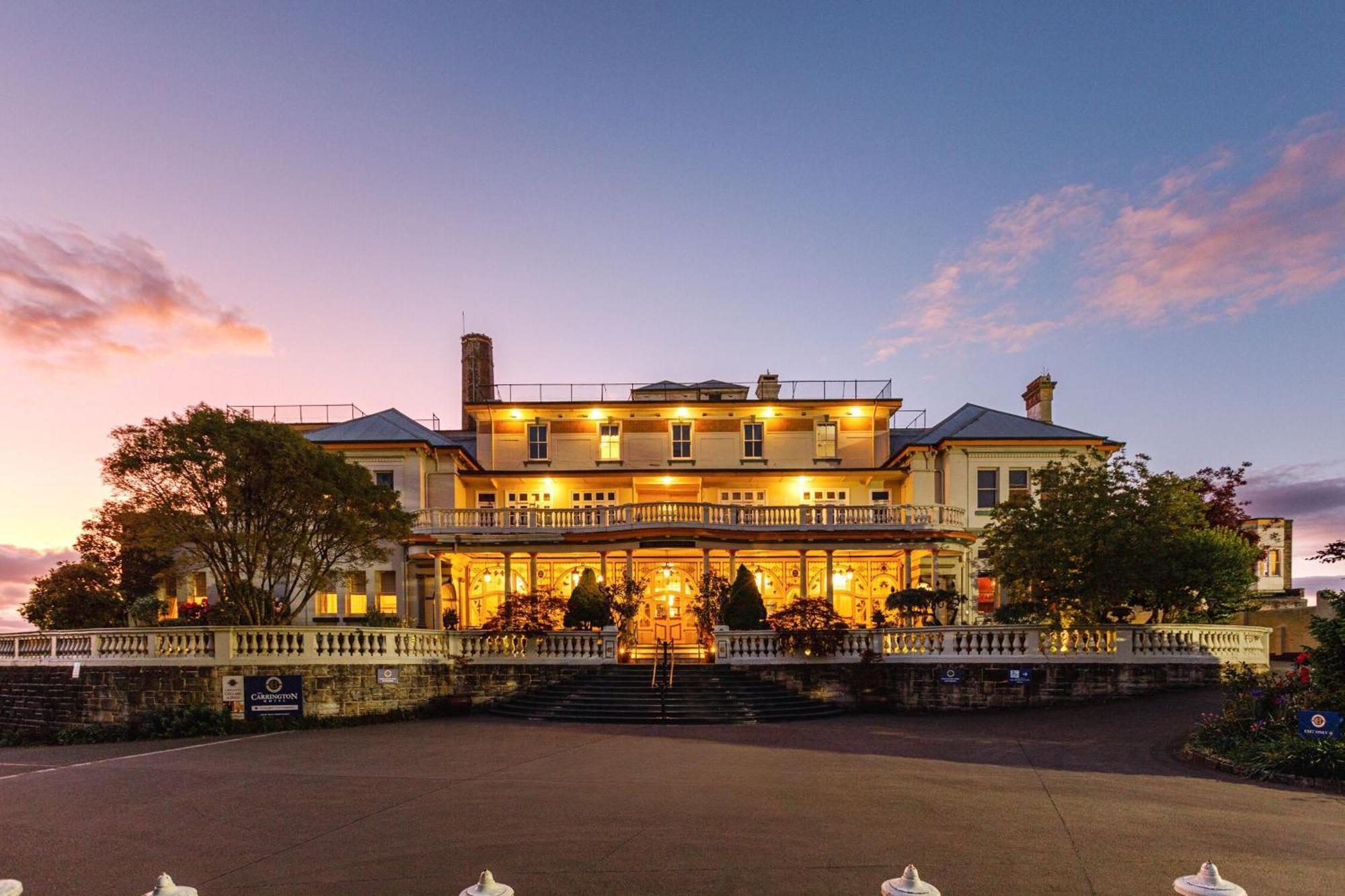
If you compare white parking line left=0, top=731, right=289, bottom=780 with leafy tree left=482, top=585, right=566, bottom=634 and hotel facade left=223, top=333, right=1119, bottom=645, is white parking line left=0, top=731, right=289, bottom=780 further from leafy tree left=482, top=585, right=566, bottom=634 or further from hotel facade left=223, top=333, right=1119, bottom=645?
hotel facade left=223, top=333, right=1119, bottom=645

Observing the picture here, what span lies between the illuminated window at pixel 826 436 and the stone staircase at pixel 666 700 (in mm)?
14816

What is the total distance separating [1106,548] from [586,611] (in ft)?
Answer: 48.5

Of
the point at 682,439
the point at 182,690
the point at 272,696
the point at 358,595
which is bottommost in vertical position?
the point at 272,696

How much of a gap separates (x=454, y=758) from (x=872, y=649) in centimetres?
1228

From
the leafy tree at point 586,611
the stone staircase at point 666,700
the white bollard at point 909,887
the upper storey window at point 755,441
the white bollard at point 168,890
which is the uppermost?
the upper storey window at point 755,441

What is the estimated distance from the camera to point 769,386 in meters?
37.0

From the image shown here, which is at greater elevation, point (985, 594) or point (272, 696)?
point (985, 594)

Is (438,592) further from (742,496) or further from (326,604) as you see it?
(742,496)

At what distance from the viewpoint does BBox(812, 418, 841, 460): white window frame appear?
3406cm

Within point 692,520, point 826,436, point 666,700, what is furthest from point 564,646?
point 826,436

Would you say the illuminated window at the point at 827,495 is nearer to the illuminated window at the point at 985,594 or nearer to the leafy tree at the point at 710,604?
the illuminated window at the point at 985,594

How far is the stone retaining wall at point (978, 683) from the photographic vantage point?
1938 centimetres

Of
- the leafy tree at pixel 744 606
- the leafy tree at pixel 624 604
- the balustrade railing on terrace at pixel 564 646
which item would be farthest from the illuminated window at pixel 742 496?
the balustrade railing on terrace at pixel 564 646

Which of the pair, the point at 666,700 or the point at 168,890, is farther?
the point at 666,700
